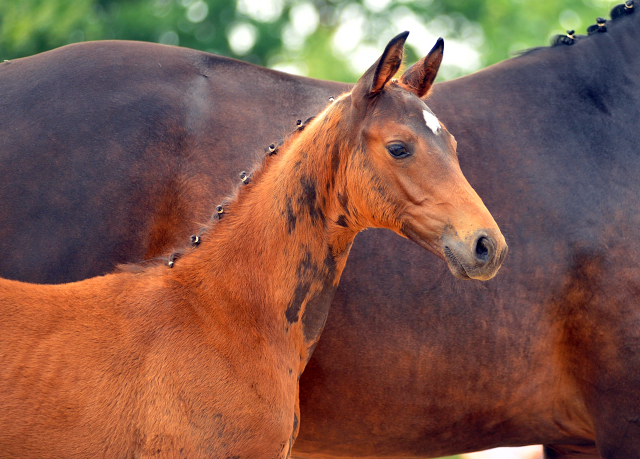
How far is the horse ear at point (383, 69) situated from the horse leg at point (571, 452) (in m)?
2.59

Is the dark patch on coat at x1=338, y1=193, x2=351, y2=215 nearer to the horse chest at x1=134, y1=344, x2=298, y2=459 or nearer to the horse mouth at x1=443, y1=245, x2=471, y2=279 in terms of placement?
the horse mouth at x1=443, y1=245, x2=471, y2=279

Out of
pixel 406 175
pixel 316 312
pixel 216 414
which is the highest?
pixel 406 175

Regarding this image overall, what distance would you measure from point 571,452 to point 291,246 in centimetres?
247

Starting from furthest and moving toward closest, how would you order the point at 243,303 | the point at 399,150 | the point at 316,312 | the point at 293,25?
the point at 293,25
the point at 316,312
the point at 243,303
the point at 399,150

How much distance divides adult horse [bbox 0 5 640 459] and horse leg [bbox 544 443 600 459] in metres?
0.26

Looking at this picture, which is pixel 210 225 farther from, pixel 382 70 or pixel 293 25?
pixel 293 25

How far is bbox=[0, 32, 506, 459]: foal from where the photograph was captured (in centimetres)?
248

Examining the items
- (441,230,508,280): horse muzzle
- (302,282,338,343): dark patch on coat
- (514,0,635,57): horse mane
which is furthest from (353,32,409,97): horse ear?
(514,0,635,57): horse mane

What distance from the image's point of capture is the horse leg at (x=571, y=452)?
3.95 m

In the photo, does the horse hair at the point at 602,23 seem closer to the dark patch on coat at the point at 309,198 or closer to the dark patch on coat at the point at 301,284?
the dark patch on coat at the point at 309,198

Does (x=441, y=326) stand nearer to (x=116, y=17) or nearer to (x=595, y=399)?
(x=595, y=399)

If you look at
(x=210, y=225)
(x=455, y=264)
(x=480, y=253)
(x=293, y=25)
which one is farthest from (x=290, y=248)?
(x=293, y=25)

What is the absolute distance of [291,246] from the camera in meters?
2.88

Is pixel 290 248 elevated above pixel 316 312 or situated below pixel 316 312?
above
